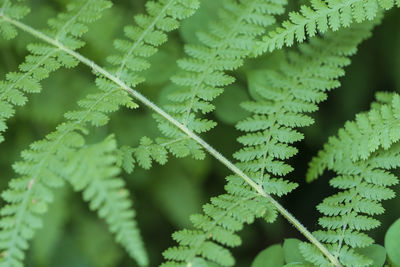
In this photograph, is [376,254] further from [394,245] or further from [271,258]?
[271,258]

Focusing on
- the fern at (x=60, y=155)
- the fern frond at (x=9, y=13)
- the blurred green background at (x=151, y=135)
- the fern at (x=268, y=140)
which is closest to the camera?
the fern at (x=60, y=155)

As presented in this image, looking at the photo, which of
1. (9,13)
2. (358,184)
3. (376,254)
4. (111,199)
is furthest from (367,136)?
(9,13)

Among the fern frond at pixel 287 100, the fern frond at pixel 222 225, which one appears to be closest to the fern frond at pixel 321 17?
the fern frond at pixel 287 100

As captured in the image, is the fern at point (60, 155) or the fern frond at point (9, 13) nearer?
the fern at point (60, 155)

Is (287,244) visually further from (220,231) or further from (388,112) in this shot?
(388,112)

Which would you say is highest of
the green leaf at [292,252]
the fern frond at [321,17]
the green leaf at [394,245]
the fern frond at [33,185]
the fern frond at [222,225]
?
the fern frond at [321,17]

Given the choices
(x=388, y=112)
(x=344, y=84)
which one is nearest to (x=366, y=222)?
(x=388, y=112)

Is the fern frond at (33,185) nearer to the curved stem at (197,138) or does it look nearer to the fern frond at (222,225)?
the curved stem at (197,138)
